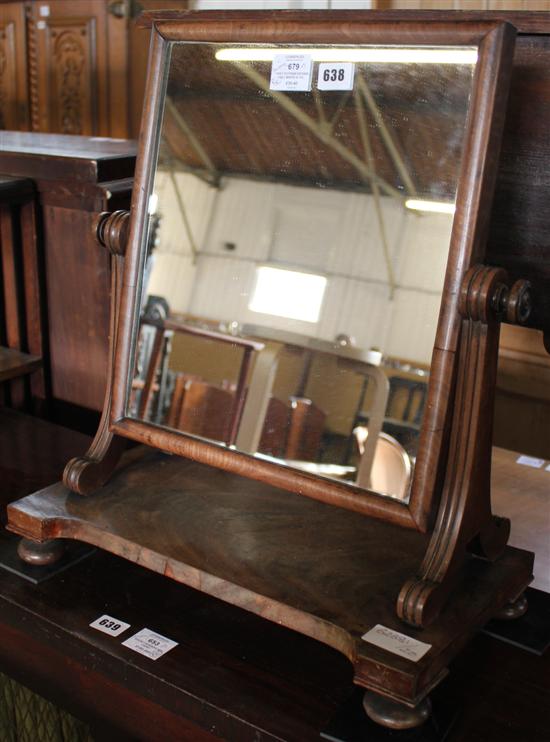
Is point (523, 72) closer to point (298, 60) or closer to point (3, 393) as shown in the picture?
point (298, 60)

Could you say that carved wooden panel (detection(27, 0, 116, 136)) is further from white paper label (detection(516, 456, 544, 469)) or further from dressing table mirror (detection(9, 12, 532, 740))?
dressing table mirror (detection(9, 12, 532, 740))

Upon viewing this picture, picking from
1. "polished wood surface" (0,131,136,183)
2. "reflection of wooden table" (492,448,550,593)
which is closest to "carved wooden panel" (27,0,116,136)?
"polished wood surface" (0,131,136,183)

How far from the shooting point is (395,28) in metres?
0.86

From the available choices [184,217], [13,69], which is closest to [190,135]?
[184,217]

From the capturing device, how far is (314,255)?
96 cm

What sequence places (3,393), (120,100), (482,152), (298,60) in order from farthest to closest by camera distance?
(120,100), (3,393), (298,60), (482,152)

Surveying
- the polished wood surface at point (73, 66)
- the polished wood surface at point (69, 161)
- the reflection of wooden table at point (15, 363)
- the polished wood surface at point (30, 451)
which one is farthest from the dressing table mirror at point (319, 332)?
the polished wood surface at point (73, 66)

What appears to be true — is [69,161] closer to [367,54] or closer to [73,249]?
[73,249]

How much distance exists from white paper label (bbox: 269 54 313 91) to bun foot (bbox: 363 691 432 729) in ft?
2.07

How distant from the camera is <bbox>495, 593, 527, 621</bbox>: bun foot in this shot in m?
1.05

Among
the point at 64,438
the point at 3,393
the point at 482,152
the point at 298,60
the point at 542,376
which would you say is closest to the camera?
the point at 482,152

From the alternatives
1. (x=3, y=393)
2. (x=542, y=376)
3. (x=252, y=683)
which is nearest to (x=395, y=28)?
(x=252, y=683)

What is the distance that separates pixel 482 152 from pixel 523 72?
0.13m

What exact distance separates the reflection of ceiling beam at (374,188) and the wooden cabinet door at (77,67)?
361 cm
